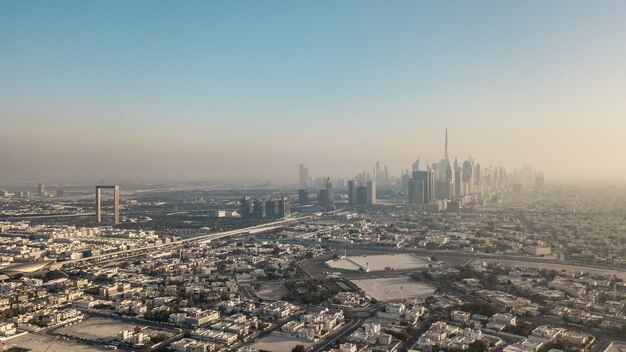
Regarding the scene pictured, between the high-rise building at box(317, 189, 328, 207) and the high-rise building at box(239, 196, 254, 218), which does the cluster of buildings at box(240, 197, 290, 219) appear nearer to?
the high-rise building at box(239, 196, 254, 218)

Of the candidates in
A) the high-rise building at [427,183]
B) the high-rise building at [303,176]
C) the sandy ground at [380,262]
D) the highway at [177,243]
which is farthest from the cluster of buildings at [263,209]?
the high-rise building at [303,176]

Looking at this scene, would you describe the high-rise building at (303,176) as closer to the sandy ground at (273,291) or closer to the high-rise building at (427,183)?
the high-rise building at (427,183)

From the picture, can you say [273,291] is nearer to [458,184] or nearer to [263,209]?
[263,209]

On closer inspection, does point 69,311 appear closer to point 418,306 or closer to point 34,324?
point 34,324

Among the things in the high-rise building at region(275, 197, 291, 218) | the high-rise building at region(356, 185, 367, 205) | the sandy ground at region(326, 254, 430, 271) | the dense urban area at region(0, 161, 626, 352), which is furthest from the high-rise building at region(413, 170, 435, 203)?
the sandy ground at region(326, 254, 430, 271)

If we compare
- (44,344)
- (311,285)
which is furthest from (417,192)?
Result: (44,344)

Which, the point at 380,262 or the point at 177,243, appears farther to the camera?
the point at 177,243
